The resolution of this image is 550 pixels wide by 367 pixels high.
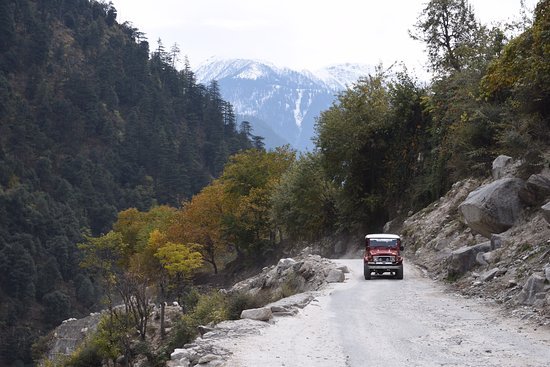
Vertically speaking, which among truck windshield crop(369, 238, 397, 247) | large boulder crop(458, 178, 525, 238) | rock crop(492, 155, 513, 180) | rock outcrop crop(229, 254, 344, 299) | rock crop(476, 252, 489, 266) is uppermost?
rock crop(492, 155, 513, 180)

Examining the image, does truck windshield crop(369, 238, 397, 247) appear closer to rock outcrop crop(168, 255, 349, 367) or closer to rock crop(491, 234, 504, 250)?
rock outcrop crop(168, 255, 349, 367)

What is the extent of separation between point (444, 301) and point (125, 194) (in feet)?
409

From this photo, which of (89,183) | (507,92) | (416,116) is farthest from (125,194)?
(507,92)

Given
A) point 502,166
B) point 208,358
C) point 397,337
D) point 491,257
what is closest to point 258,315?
point 397,337

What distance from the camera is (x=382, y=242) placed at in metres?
25.4

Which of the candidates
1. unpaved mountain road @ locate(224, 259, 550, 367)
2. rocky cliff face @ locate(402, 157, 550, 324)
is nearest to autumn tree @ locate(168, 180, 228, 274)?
rocky cliff face @ locate(402, 157, 550, 324)

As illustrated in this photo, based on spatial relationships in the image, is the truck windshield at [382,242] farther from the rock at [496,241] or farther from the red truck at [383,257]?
the rock at [496,241]

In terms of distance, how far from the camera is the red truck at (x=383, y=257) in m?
24.6

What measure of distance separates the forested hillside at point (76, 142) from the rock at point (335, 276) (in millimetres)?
73027

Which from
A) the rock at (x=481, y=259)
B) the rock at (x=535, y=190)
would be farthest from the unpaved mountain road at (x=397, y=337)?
the rock at (x=535, y=190)

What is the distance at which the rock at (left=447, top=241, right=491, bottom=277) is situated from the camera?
20656mm

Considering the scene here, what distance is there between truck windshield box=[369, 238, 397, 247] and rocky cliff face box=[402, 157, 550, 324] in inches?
80.6

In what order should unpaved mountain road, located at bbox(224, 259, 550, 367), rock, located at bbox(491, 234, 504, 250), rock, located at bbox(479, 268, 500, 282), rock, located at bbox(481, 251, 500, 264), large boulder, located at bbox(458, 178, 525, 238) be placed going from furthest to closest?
large boulder, located at bbox(458, 178, 525, 238), rock, located at bbox(491, 234, 504, 250), rock, located at bbox(481, 251, 500, 264), rock, located at bbox(479, 268, 500, 282), unpaved mountain road, located at bbox(224, 259, 550, 367)

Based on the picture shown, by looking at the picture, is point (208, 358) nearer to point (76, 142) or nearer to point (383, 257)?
point (383, 257)
